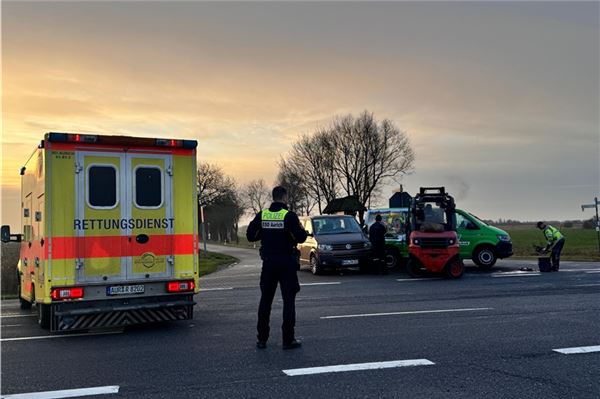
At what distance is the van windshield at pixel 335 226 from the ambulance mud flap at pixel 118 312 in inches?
379

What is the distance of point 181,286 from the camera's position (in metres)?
9.11

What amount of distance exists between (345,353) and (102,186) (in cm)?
445

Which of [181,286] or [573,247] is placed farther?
[573,247]

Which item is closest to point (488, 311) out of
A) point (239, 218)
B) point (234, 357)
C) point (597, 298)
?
point (597, 298)

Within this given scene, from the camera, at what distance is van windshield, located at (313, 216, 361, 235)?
18484 millimetres

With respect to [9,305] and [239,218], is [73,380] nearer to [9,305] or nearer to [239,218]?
[9,305]

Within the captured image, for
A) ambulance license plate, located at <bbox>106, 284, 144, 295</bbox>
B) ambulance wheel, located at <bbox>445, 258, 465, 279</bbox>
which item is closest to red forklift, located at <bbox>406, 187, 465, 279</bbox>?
ambulance wheel, located at <bbox>445, 258, 465, 279</bbox>

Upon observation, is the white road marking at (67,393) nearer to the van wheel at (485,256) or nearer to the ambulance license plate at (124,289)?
the ambulance license plate at (124,289)

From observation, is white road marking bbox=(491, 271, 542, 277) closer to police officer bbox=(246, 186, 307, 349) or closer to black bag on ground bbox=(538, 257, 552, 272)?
black bag on ground bbox=(538, 257, 552, 272)

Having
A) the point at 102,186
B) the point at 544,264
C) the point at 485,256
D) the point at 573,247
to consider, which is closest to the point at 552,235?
the point at 544,264

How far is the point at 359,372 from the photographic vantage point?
20.0 feet

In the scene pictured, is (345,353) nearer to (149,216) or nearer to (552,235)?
(149,216)

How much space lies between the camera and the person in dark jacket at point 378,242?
1775 centimetres

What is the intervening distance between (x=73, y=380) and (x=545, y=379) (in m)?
4.84
